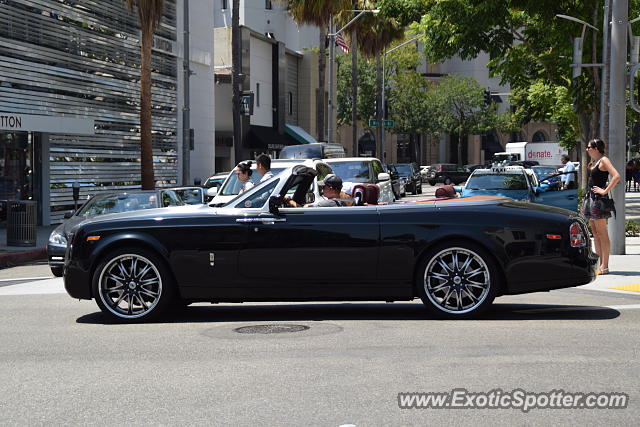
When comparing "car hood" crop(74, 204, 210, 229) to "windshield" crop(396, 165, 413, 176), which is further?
"windshield" crop(396, 165, 413, 176)

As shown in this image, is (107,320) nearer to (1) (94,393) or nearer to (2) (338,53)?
(1) (94,393)

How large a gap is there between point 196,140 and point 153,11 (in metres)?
12.2

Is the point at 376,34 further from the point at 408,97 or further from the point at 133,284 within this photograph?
the point at 133,284

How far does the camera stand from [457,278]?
9.22 m

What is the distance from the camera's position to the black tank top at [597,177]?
1291cm

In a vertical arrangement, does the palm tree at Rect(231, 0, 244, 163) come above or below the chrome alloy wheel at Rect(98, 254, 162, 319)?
above

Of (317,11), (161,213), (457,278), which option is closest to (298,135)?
(317,11)

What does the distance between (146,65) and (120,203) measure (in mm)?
13196

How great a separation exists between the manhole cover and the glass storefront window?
19.2 meters

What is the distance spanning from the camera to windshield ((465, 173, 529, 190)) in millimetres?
23531

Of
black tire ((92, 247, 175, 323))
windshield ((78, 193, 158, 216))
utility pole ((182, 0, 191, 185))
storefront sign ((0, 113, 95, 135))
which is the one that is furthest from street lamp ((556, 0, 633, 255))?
utility pole ((182, 0, 191, 185))

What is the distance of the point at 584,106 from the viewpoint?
26.6 m

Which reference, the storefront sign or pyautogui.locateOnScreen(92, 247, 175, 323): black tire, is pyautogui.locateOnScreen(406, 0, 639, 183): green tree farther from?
pyautogui.locateOnScreen(92, 247, 175, 323): black tire

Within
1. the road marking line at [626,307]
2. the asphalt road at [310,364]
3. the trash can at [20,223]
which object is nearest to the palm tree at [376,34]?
the trash can at [20,223]
